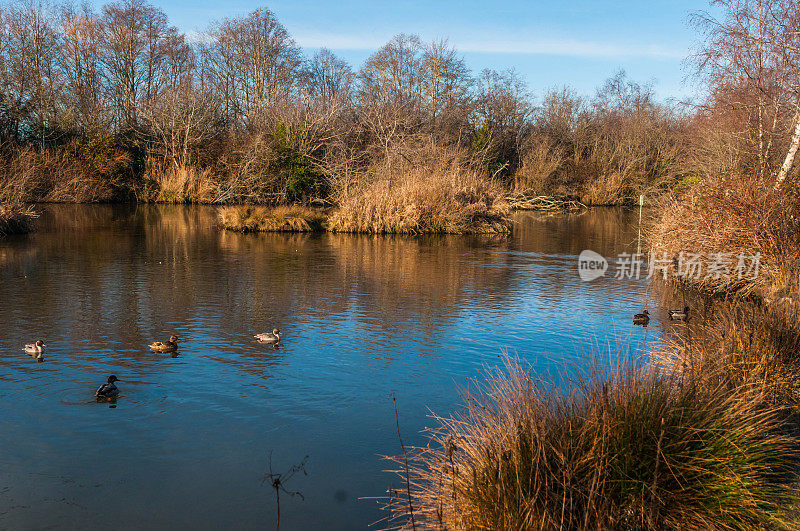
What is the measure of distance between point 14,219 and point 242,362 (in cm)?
1711

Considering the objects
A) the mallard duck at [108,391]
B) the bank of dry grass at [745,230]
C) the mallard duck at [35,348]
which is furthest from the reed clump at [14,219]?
the bank of dry grass at [745,230]

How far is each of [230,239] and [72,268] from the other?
25.5 ft

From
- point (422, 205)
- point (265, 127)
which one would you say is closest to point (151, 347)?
point (422, 205)

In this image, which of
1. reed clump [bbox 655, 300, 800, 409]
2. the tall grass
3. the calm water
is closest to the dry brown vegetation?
the tall grass

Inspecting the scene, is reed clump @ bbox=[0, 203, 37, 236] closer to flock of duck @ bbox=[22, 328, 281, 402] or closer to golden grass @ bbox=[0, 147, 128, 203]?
golden grass @ bbox=[0, 147, 128, 203]

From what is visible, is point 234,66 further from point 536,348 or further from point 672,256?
point 536,348

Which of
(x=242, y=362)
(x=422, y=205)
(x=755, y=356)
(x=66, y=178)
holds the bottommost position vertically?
(x=242, y=362)

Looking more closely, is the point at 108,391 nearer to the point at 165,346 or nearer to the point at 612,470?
the point at 165,346

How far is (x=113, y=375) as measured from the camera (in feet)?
25.7

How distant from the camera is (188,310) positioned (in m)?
12.1

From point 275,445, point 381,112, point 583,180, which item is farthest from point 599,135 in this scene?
point 275,445

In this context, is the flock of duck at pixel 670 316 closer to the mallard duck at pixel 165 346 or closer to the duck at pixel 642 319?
the duck at pixel 642 319

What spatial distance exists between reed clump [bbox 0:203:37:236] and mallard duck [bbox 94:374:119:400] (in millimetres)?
16928

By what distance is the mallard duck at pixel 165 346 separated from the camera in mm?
9375
